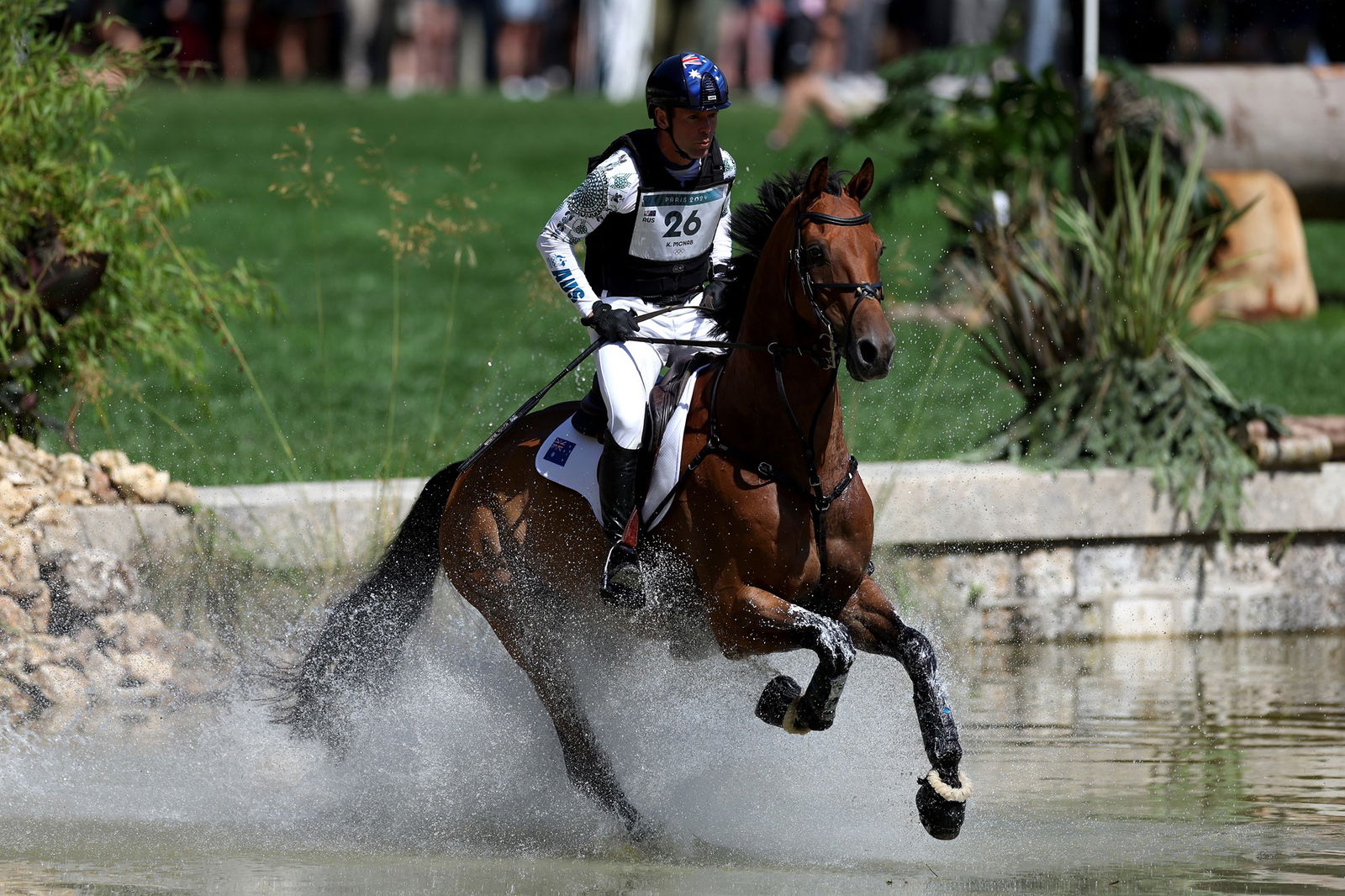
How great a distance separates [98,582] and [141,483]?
500 millimetres

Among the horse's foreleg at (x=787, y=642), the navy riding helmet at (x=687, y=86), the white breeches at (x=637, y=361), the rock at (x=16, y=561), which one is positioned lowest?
the rock at (x=16, y=561)

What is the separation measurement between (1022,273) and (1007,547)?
154 centimetres

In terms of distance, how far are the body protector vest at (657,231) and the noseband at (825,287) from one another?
0.55 meters

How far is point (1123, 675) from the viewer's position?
8.71 meters

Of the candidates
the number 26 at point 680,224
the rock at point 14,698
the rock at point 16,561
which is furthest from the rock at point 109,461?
the number 26 at point 680,224

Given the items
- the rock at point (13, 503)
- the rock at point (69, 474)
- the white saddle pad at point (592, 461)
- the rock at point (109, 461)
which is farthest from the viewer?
the rock at point (109, 461)

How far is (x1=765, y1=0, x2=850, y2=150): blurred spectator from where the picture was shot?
70.6 feet

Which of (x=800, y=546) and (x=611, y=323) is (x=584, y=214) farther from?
(x=800, y=546)

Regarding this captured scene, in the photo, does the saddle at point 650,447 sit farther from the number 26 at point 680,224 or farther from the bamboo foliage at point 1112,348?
the bamboo foliage at point 1112,348

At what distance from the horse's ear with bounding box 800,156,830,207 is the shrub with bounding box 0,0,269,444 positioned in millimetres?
3964

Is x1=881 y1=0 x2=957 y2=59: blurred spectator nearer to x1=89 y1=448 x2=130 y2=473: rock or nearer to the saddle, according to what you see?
x1=89 y1=448 x2=130 y2=473: rock

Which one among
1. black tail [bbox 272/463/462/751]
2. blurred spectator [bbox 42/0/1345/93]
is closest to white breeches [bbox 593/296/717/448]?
black tail [bbox 272/463/462/751]

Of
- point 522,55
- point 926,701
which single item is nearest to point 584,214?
point 926,701

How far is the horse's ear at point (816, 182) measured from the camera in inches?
227
